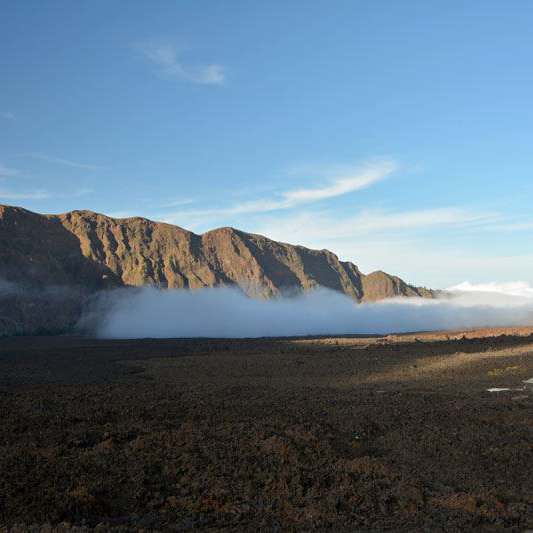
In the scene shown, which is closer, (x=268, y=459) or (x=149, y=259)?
(x=268, y=459)

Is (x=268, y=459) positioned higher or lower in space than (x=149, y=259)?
lower

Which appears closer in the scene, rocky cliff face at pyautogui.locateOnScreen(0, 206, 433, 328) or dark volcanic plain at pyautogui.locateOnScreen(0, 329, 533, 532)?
dark volcanic plain at pyautogui.locateOnScreen(0, 329, 533, 532)

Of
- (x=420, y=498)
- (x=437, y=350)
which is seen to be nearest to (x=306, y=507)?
(x=420, y=498)

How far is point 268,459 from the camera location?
45.8ft

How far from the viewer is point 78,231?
137 metres

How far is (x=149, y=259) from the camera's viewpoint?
140000mm

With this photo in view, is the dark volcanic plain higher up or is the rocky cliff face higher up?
the rocky cliff face

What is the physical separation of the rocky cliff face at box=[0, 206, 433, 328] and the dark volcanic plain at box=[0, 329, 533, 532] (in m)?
91.5

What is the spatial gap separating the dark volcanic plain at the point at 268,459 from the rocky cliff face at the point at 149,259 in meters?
91.5

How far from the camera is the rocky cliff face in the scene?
117 metres

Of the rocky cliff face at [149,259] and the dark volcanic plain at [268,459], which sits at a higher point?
the rocky cliff face at [149,259]

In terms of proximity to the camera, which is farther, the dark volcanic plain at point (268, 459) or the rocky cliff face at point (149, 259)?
the rocky cliff face at point (149, 259)

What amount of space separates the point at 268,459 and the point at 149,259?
5090 inches

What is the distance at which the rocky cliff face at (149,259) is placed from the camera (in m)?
117
